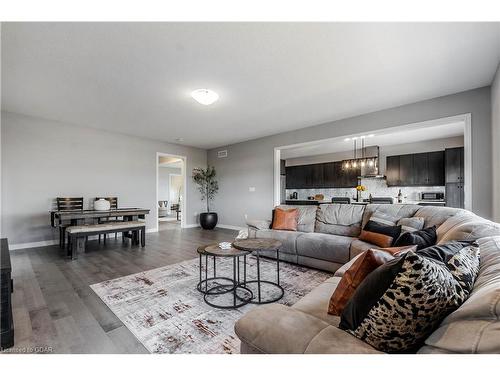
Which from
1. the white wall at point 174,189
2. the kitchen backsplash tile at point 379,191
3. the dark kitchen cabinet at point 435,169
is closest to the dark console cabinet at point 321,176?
the kitchen backsplash tile at point 379,191

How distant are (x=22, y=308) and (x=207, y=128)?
422 centimetres

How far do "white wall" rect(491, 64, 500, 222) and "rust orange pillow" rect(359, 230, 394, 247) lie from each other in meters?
1.58

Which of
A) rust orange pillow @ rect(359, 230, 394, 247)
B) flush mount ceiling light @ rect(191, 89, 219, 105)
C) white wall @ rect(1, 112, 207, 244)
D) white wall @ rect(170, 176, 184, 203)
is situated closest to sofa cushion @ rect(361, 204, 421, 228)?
rust orange pillow @ rect(359, 230, 394, 247)

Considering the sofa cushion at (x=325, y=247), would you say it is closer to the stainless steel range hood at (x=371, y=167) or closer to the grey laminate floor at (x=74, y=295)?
the grey laminate floor at (x=74, y=295)

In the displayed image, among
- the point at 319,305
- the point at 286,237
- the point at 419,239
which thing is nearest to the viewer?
the point at 319,305

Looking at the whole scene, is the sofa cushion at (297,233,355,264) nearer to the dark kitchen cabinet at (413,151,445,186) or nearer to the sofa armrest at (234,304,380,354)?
the sofa armrest at (234,304,380,354)

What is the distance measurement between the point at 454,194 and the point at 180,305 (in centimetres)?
647

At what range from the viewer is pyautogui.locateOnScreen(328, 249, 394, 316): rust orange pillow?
106 centimetres

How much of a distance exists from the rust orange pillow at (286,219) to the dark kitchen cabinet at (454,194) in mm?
4255

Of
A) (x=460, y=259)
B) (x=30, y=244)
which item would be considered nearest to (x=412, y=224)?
(x=460, y=259)

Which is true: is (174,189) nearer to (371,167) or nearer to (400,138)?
(371,167)

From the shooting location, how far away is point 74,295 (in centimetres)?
237

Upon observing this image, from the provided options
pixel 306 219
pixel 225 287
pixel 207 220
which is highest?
pixel 306 219
